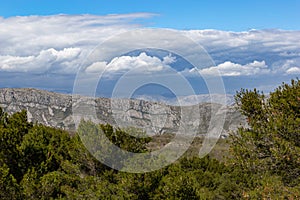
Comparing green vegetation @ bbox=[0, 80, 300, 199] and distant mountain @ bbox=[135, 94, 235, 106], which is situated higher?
distant mountain @ bbox=[135, 94, 235, 106]

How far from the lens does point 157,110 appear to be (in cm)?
4484

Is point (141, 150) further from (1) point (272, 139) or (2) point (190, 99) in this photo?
(1) point (272, 139)

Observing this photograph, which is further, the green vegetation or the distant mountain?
the green vegetation

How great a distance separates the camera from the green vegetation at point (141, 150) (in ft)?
69.4

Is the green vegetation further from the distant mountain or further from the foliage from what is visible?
the distant mountain

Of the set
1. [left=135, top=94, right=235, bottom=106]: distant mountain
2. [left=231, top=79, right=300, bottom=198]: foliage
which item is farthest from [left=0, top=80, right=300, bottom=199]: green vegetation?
[left=135, top=94, right=235, bottom=106]: distant mountain

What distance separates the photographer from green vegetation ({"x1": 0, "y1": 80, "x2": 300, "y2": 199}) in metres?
21.2

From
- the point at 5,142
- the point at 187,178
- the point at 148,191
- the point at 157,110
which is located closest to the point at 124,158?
the point at 148,191

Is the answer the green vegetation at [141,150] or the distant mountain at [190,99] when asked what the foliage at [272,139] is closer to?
the green vegetation at [141,150]

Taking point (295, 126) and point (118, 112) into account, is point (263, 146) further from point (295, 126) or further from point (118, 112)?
point (118, 112)

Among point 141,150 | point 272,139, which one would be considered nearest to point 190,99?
point 272,139

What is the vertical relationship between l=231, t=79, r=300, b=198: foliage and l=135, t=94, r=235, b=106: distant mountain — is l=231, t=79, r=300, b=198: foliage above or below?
below

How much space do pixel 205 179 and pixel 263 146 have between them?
25889mm

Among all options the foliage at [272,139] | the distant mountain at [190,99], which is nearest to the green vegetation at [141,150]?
the foliage at [272,139]
